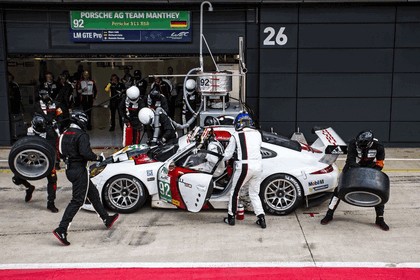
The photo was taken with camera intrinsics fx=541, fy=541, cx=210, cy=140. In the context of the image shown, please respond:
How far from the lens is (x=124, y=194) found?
8555 mm

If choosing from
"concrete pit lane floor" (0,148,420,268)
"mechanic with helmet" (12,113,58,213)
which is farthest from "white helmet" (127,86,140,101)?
"concrete pit lane floor" (0,148,420,268)

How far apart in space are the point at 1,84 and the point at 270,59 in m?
7.03

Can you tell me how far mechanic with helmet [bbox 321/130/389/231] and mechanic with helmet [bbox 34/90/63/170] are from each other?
17.6ft

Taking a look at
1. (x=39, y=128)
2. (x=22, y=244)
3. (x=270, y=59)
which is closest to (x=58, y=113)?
(x=39, y=128)

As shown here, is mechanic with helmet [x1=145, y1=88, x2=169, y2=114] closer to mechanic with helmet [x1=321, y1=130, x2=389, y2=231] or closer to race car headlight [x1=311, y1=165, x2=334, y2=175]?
race car headlight [x1=311, y1=165, x2=334, y2=175]

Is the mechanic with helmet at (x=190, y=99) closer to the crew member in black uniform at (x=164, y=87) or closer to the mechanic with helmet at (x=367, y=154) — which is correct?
the crew member in black uniform at (x=164, y=87)

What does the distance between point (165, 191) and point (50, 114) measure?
354 cm

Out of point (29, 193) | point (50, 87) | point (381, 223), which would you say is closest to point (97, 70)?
point (50, 87)

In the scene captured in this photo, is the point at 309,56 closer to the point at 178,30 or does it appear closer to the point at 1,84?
the point at 178,30

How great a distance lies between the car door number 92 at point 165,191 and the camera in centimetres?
824

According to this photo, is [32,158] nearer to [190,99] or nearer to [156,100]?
[156,100]

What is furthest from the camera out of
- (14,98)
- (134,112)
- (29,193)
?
(14,98)

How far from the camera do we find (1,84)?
1408 cm

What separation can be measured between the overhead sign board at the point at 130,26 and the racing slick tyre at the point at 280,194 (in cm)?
671
